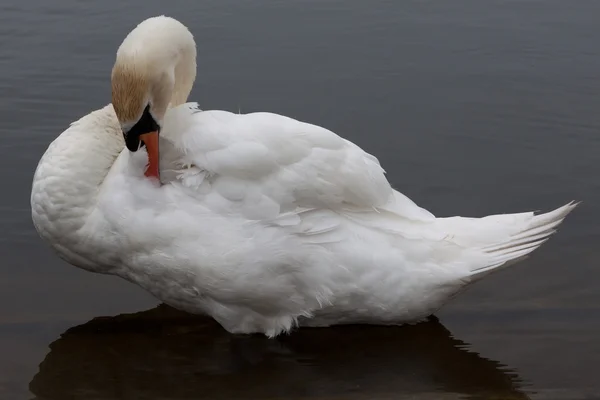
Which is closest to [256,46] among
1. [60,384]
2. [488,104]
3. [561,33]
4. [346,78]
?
[346,78]

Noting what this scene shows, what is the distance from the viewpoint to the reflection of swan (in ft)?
15.4

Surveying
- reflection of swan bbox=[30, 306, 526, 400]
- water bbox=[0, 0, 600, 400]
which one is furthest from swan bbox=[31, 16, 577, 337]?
water bbox=[0, 0, 600, 400]

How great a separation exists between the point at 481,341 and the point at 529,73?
11.1 ft

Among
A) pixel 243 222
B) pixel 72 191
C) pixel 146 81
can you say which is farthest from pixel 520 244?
pixel 72 191

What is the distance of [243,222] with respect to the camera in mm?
4859

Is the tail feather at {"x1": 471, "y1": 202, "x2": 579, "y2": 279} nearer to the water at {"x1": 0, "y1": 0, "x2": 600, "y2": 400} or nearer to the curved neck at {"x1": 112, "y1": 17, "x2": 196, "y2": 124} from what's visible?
the water at {"x1": 0, "y1": 0, "x2": 600, "y2": 400}

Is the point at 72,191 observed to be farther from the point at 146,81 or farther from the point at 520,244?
the point at 520,244

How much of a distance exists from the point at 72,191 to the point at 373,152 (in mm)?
2487

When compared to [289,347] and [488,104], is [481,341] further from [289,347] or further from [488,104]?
[488,104]

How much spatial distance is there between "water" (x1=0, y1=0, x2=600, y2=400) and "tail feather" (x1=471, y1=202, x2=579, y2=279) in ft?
1.42

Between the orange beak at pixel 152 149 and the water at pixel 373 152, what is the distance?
91 centimetres

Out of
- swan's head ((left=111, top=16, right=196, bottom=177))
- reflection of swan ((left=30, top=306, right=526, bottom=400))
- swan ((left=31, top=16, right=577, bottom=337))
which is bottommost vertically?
reflection of swan ((left=30, top=306, right=526, bottom=400))

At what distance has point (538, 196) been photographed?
6379 millimetres

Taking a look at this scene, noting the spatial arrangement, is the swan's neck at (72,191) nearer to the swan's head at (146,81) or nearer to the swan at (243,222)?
the swan at (243,222)
